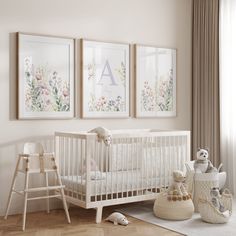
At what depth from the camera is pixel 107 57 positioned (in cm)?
476

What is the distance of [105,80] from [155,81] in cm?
68

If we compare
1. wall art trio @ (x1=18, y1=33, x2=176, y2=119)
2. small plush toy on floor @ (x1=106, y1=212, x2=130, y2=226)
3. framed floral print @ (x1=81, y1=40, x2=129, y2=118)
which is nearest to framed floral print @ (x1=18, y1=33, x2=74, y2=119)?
wall art trio @ (x1=18, y1=33, x2=176, y2=119)

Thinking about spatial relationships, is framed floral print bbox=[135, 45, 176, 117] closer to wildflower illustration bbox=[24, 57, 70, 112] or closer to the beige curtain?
the beige curtain

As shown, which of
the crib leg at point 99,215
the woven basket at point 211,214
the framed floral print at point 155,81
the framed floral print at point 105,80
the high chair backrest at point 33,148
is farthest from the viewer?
the framed floral print at point 155,81

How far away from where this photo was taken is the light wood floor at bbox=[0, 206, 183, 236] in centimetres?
354

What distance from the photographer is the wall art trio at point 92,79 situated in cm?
428

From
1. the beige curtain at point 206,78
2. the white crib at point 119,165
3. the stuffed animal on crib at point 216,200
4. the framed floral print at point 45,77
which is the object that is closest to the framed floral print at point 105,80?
the framed floral print at point 45,77

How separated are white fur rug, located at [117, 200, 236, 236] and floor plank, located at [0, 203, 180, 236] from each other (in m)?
0.10

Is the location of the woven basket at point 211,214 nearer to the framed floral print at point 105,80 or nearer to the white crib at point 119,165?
the white crib at point 119,165

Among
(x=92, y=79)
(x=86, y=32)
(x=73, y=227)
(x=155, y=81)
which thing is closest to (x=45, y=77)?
(x=92, y=79)

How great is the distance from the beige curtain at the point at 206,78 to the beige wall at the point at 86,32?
0.11 metres

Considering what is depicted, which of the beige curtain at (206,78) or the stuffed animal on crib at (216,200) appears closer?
the stuffed animal on crib at (216,200)

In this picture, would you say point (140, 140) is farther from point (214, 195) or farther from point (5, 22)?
point (5, 22)

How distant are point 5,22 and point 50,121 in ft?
3.32
